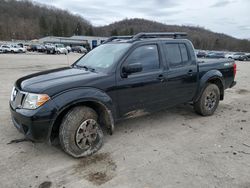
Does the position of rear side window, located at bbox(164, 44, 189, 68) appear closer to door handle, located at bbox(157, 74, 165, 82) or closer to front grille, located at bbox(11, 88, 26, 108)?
door handle, located at bbox(157, 74, 165, 82)

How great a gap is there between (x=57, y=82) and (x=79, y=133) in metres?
0.85

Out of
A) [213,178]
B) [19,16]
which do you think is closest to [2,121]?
[213,178]

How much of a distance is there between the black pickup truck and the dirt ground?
376 millimetres

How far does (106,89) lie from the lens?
364cm

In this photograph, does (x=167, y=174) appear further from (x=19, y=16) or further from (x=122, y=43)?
(x=19, y=16)

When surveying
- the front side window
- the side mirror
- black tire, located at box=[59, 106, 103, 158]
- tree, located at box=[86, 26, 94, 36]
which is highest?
tree, located at box=[86, 26, 94, 36]

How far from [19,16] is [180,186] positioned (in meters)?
144

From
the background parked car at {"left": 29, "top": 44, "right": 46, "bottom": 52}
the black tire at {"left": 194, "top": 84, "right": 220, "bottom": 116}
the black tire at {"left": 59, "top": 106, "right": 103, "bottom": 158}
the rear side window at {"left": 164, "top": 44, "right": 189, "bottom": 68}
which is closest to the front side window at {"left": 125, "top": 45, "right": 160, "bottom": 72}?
the rear side window at {"left": 164, "top": 44, "right": 189, "bottom": 68}

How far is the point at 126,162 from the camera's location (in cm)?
338

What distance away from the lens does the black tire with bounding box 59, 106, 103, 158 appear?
3.32m

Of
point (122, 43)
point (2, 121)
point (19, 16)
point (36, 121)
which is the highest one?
point (19, 16)

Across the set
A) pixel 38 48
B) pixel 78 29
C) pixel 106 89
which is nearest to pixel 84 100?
pixel 106 89

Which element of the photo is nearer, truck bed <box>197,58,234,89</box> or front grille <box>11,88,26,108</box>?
front grille <box>11,88,26,108</box>

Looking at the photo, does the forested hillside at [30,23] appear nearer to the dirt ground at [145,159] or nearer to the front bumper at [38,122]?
the dirt ground at [145,159]
